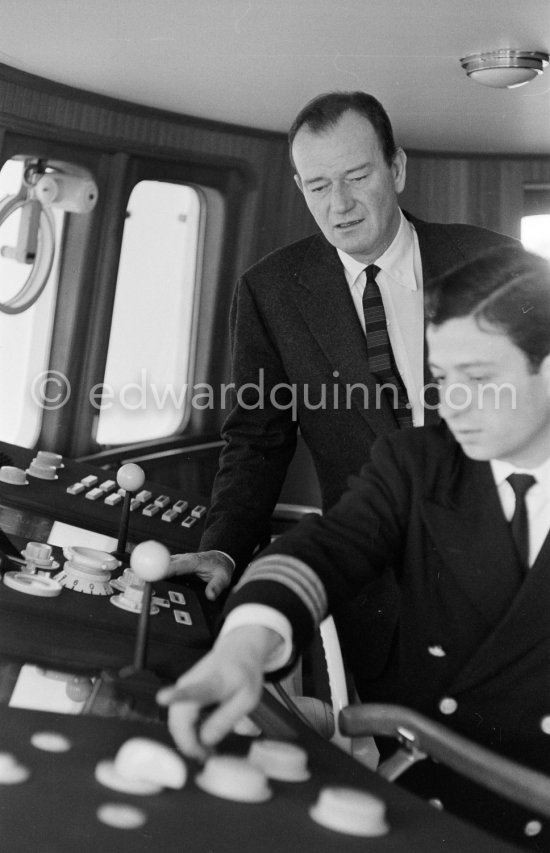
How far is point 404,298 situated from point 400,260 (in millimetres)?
48

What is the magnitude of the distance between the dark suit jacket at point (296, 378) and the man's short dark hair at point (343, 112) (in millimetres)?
100

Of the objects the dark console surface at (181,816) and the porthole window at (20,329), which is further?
the porthole window at (20,329)

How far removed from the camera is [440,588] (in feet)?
3.64

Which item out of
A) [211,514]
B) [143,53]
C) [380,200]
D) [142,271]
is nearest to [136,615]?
[211,514]

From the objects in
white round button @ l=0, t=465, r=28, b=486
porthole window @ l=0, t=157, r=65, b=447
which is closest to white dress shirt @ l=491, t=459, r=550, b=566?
porthole window @ l=0, t=157, r=65, b=447

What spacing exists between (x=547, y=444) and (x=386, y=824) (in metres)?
0.42

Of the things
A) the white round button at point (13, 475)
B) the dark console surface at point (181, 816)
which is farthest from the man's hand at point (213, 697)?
the white round button at point (13, 475)

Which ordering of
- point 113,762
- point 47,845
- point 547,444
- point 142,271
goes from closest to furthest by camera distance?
point 47,845
point 113,762
point 547,444
point 142,271

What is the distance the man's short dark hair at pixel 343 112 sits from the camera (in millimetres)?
1155

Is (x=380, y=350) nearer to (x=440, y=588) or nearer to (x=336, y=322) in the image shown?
(x=336, y=322)

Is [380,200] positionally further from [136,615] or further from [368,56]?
[136,615]

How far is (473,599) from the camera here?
1.08m

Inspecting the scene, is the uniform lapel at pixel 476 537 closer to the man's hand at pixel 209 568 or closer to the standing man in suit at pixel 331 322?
the standing man in suit at pixel 331 322

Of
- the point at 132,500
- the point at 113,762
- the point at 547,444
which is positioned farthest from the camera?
the point at 132,500
